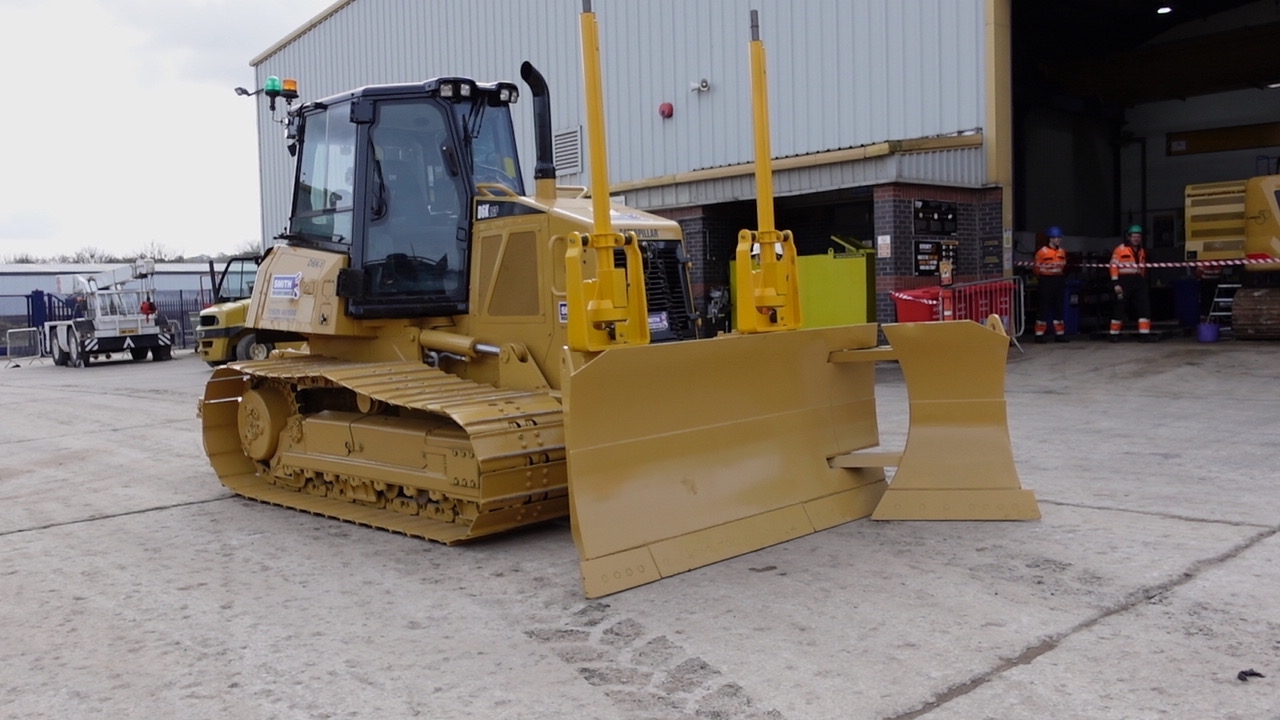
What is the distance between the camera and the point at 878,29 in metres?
15.8

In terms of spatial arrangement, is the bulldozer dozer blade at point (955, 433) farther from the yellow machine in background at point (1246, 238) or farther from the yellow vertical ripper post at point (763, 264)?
the yellow machine in background at point (1246, 238)

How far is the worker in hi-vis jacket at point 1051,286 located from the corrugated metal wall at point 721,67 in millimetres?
1825

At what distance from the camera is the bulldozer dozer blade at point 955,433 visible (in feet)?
20.1

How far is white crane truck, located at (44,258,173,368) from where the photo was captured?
25797 millimetres

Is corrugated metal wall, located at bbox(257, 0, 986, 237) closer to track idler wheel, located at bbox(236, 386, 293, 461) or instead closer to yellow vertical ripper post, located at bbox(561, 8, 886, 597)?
yellow vertical ripper post, located at bbox(561, 8, 886, 597)

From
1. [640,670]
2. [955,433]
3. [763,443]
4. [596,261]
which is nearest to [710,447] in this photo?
[763,443]

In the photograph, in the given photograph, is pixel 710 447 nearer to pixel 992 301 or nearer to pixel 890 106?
pixel 992 301

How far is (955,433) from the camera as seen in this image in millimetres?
6254

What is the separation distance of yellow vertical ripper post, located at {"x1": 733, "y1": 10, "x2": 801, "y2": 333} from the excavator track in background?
1.26 metres

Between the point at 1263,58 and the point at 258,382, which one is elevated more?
the point at 1263,58

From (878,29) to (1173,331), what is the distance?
709 centimetres

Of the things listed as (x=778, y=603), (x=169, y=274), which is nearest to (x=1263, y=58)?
(x=778, y=603)

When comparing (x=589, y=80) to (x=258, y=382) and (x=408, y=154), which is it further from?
(x=258, y=382)

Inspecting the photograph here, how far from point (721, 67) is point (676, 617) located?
14727mm
